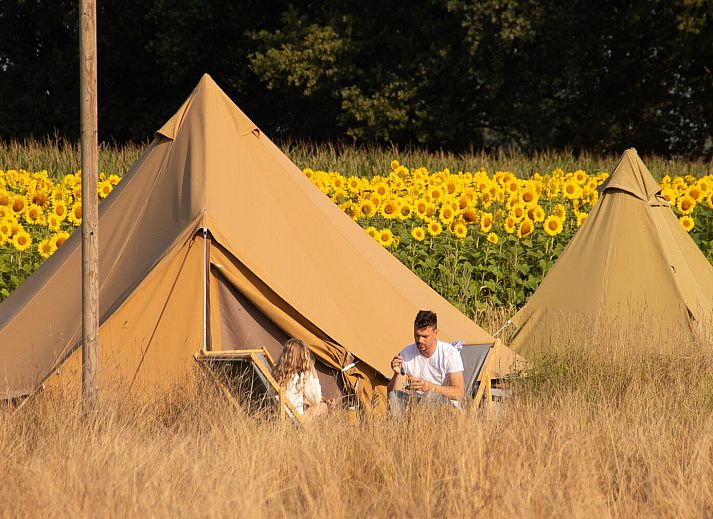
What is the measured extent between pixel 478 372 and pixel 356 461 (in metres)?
1.98

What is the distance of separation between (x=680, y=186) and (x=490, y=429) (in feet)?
28.1

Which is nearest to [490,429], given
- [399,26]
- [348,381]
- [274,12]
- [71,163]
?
[348,381]

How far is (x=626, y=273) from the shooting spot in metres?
10.1

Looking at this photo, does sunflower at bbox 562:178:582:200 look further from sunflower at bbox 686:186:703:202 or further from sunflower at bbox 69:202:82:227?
sunflower at bbox 69:202:82:227

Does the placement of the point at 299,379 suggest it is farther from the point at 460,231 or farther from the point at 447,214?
the point at 447,214

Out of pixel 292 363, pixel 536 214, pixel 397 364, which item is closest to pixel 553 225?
pixel 536 214

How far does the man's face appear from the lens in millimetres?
7270

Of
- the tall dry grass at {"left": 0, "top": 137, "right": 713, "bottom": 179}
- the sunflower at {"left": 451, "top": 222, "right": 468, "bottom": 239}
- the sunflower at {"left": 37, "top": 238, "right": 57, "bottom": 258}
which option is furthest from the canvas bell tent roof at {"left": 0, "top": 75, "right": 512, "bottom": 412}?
the tall dry grass at {"left": 0, "top": 137, "right": 713, "bottom": 179}

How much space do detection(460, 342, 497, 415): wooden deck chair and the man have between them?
13 centimetres

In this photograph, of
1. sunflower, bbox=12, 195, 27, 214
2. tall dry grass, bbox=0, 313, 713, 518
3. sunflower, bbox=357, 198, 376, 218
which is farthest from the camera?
sunflower, bbox=357, 198, 376, 218

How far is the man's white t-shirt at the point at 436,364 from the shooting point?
7359 millimetres

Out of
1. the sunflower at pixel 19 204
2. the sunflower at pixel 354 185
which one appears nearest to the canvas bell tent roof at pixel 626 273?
the sunflower at pixel 354 185

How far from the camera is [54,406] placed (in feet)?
22.1

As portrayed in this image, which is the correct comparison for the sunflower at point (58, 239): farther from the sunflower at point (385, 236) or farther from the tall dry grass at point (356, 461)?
the tall dry grass at point (356, 461)
